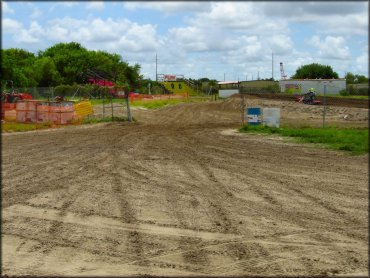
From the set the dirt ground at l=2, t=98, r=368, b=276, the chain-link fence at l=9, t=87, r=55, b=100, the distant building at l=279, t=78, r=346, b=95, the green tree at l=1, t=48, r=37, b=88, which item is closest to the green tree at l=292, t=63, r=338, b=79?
the distant building at l=279, t=78, r=346, b=95

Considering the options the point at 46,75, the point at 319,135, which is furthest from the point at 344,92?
the point at 46,75

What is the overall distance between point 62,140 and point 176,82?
62461mm

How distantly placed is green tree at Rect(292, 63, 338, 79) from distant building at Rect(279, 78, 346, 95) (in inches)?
2.0

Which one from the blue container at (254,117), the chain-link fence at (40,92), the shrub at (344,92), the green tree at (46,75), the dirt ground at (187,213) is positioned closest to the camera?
the shrub at (344,92)

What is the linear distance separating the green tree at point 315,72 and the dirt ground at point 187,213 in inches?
18.3

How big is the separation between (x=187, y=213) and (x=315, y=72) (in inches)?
133

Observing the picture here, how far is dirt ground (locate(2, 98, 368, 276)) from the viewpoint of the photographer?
5637 millimetres

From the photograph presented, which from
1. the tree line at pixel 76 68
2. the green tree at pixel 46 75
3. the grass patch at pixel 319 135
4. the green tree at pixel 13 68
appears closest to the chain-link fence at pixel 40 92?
the green tree at pixel 13 68

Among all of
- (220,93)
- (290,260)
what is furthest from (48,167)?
(220,93)

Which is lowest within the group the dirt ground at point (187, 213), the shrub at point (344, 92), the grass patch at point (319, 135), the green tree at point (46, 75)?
the dirt ground at point (187, 213)

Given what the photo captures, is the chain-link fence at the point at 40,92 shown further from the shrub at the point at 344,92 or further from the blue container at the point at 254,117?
the shrub at the point at 344,92

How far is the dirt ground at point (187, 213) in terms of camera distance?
564 centimetres

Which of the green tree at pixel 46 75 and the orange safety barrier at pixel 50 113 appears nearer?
the orange safety barrier at pixel 50 113

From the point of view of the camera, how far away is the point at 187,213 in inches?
320
